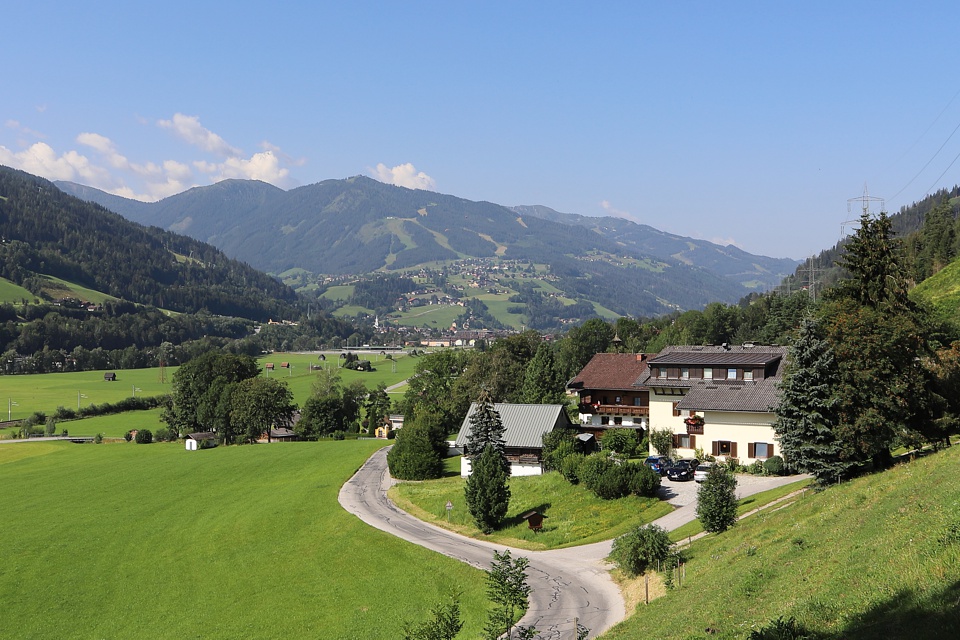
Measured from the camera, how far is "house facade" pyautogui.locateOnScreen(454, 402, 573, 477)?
66125 mm

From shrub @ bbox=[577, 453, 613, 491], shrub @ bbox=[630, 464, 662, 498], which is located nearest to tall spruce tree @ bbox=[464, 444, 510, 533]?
shrub @ bbox=[577, 453, 613, 491]

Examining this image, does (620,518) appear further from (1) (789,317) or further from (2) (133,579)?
(1) (789,317)

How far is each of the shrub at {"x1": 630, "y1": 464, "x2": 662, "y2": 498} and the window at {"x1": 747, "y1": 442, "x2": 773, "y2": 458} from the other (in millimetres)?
12558

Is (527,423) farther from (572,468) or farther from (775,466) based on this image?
(775,466)

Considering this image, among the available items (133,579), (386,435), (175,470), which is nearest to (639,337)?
(386,435)

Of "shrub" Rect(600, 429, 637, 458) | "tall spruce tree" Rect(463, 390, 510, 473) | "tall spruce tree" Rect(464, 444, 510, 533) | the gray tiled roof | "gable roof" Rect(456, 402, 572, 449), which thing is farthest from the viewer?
"shrub" Rect(600, 429, 637, 458)

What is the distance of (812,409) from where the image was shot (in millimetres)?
40062

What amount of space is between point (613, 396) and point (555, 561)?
40584 millimetres

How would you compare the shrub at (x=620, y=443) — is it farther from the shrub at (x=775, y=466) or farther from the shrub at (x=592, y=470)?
the shrub at (x=592, y=470)

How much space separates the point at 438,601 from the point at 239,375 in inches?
3956

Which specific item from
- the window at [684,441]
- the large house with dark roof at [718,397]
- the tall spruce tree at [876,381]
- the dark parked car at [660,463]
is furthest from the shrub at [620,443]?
the tall spruce tree at [876,381]

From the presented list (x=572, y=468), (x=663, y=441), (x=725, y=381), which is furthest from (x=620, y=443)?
(x=572, y=468)

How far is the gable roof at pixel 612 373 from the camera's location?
80.8m

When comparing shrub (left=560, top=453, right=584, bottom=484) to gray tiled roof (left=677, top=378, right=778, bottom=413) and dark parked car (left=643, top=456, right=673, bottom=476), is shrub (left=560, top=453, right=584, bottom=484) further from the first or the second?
gray tiled roof (left=677, top=378, right=778, bottom=413)
